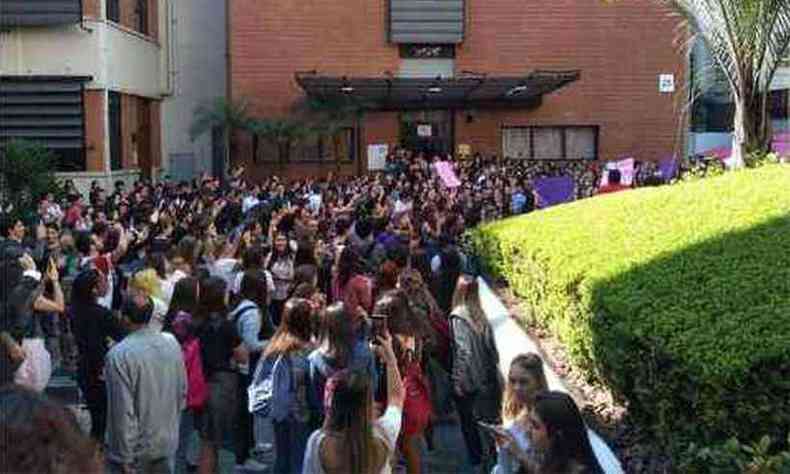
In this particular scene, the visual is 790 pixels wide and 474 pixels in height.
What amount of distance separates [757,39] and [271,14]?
2470cm

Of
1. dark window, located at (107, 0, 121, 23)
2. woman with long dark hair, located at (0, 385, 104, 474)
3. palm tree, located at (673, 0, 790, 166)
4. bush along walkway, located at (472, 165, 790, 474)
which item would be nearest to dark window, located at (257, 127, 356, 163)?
dark window, located at (107, 0, 121, 23)

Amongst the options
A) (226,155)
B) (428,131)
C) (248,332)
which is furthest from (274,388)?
(428,131)

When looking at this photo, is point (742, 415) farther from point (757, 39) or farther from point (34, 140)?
point (34, 140)

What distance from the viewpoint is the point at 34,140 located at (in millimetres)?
29547

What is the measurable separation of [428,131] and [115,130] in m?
10.9

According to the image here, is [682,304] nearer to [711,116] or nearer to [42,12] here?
[42,12]

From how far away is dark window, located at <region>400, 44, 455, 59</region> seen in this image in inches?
1484

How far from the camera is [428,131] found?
38.3m

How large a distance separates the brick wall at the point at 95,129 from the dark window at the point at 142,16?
5.80m

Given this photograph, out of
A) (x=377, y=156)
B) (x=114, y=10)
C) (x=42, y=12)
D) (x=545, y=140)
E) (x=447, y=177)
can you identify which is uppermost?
(x=114, y=10)

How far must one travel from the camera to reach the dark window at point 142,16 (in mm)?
35219

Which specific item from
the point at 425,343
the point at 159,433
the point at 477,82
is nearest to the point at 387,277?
the point at 425,343

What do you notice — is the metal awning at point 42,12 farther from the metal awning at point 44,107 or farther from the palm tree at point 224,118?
the palm tree at point 224,118

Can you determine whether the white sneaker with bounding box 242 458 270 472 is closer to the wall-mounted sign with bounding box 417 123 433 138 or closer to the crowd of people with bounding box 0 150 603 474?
the crowd of people with bounding box 0 150 603 474
